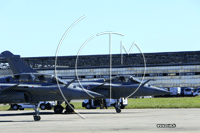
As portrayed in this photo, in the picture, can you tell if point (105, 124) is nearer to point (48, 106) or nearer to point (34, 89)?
point (34, 89)

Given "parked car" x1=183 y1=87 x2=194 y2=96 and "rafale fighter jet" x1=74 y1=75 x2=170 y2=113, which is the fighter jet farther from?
"parked car" x1=183 y1=87 x2=194 y2=96

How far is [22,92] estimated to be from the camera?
2467 centimetres

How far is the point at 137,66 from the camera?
343 feet

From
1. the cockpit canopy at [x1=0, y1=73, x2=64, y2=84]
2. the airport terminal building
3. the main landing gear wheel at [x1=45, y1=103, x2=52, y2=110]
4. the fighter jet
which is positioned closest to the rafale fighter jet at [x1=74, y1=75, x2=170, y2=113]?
the fighter jet

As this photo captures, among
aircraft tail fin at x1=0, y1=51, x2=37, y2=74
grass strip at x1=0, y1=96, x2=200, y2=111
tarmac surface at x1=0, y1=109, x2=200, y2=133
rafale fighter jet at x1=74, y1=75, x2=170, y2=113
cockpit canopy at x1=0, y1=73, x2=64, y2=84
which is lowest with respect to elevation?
grass strip at x1=0, y1=96, x2=200, y2=111

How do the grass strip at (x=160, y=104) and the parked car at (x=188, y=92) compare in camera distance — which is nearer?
the grass strip at (x=160, y=104)

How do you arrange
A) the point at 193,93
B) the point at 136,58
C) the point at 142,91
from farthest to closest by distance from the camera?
the point at 136,58, the point at 193,93, the point at 142,91

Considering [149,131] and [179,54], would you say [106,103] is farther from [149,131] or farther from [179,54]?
[179,54]

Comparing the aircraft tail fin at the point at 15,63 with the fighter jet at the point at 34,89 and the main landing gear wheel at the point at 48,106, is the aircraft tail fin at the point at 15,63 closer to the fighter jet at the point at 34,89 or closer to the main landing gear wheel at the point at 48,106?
the main landing gear wheel at the point at 48,106

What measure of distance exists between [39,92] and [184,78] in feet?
289

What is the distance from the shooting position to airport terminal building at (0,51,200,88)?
104938mm

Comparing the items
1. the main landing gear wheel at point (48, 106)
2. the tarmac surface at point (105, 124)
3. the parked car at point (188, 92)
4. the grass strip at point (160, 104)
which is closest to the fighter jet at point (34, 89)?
the tarmac surface at point (105, 124)

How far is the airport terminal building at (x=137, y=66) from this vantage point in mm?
104938

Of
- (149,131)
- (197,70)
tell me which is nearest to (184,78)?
(197,70)
